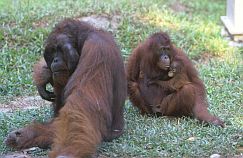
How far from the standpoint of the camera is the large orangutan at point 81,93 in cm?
389

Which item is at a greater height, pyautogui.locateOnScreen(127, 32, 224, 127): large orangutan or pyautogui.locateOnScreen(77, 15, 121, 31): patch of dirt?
pyautogui.locateOnScreen(77, 15, 121, 31): patch of dirt

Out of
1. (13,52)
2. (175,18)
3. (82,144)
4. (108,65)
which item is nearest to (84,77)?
(108,65)

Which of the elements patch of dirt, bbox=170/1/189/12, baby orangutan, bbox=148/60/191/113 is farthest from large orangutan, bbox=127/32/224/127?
patch of dirt, bbox=170/1/189/12

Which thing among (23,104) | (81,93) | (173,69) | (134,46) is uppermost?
(81,93)

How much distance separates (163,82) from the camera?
537 cm

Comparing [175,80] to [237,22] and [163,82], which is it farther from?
[237,22]

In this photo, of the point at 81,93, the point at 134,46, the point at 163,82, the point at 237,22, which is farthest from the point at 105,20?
the point at 81,93

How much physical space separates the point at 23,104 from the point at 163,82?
1.47 m

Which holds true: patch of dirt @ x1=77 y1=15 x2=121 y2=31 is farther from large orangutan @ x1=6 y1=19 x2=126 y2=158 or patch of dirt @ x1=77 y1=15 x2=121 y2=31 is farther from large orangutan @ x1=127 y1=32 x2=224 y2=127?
large orangutan @ x1=6 y1=19 x2=126 y2=158

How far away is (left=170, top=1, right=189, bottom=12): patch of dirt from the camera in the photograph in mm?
9969

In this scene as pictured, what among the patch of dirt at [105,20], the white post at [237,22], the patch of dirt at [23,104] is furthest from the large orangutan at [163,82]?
the white post at [237,22]

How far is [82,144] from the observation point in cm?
382

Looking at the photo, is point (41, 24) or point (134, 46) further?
point (41, 24)

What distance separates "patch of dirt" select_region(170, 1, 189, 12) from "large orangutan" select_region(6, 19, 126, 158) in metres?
5.60
